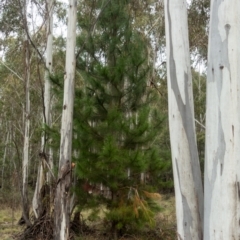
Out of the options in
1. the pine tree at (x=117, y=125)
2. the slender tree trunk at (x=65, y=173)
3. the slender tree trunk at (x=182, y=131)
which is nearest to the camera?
the slender tree trunk at (x=182, y=131)

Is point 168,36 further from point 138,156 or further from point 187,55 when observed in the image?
point 138,156

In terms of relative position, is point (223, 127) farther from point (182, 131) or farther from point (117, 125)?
point (117, 125)

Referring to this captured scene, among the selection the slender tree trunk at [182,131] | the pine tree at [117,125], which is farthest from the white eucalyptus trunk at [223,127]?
the pine tree at [117,125]

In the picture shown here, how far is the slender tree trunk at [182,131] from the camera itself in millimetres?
2775

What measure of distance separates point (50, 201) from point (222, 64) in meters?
4.75

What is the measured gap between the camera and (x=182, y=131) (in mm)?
2846

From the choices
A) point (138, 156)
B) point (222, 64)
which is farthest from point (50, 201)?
point (222, 64)

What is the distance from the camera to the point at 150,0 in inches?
550

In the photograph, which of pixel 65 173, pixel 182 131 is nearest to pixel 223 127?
pixel 182 131

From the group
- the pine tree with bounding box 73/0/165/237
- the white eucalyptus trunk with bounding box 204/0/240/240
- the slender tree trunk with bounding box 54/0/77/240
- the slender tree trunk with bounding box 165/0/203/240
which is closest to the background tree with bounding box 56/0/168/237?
the pine tree with bounding box 73/0/165/237

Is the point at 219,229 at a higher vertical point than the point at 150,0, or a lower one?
lower

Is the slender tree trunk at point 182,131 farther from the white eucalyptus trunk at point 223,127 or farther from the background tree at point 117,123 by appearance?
the background tree at point 117,123

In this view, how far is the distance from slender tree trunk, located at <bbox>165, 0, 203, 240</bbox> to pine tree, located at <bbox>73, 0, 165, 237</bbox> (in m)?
2.96

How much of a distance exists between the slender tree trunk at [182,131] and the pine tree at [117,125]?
2.96 meters
